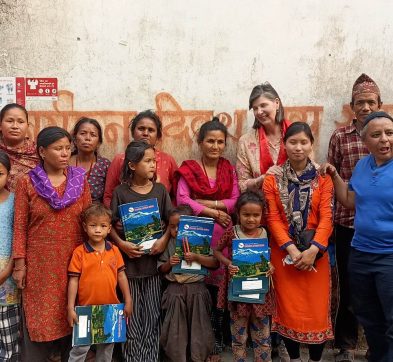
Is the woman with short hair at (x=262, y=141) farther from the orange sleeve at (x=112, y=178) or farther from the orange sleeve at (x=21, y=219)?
the orange sleeve at (x=21, y=219)

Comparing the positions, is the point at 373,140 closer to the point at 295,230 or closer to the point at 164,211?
the point at 295,230

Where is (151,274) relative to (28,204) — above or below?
below

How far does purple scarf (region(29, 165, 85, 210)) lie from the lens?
3143 millimetres

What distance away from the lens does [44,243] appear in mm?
3188

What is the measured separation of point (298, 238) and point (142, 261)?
1.18m

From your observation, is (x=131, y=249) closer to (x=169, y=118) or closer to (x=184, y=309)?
(x=184, y=309)

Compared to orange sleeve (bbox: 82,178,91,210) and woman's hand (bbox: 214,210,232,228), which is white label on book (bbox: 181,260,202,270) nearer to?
woman's hand (bbox: 214,210,232,228)

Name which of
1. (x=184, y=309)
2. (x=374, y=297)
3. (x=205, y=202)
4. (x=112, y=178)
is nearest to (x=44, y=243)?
(x=112, y=178)

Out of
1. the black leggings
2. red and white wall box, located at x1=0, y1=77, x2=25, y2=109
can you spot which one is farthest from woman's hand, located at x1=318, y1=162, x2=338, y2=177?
red and white wall box, located at x1=0, y1=77, x2=25, y2=109

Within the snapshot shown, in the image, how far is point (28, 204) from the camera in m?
3.18

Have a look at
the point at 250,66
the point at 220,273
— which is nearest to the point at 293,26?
the point at 250,66

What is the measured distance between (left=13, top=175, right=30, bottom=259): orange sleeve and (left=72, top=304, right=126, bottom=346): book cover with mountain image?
1.86ft

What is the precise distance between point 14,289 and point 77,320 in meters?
0.53

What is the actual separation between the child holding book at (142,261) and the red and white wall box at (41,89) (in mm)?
1252
